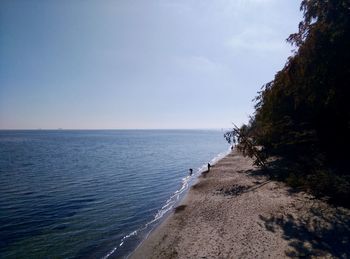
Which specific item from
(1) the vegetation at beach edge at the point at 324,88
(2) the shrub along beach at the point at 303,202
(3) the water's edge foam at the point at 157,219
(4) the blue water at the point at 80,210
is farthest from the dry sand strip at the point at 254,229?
(4) the blue water at the point at 80,210

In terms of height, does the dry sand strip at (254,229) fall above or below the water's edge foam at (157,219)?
above

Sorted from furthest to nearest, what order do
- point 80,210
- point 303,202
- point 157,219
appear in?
point 80,210 < point 157,219 < point 303,202

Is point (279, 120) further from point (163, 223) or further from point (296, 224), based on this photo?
point (163, 223)

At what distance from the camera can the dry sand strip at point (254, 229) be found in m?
11.7

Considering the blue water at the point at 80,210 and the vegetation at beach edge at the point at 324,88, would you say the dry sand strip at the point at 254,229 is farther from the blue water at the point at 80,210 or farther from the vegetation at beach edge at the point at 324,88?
the blue water at the point at 80,210

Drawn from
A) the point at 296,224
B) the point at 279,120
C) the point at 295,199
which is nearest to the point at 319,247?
the point at 296,224

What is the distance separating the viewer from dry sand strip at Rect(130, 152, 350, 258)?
1168cm

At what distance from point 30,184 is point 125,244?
1936 cm

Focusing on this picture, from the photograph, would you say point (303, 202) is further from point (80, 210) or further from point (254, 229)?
point (80, 210)

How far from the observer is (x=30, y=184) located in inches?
1139

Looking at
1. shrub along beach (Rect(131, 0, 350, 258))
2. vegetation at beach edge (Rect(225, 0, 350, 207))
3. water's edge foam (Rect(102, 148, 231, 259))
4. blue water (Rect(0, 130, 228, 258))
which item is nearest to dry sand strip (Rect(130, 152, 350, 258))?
shrub along beach (Rect(131, 0, 350, 258))

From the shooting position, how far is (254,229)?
1428 cm

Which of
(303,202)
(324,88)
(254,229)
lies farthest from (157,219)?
(324,88)

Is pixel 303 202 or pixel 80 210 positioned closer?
pixel 303 202
